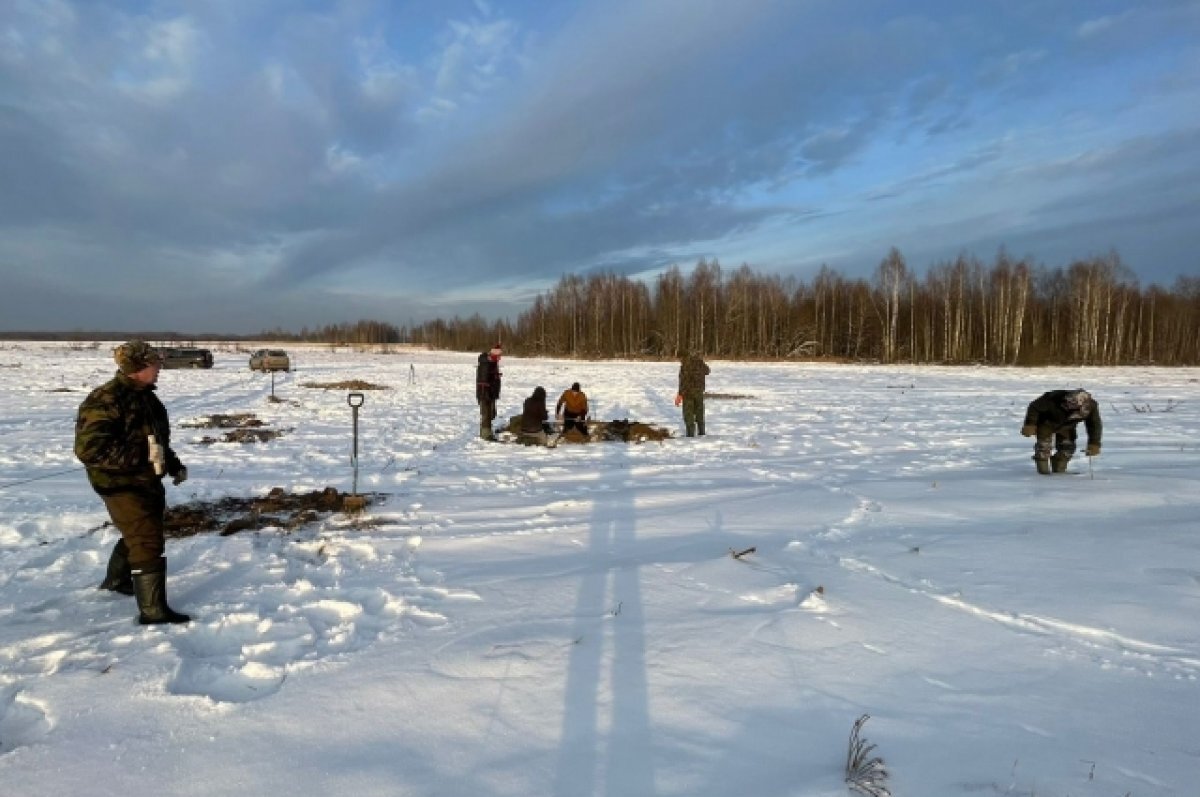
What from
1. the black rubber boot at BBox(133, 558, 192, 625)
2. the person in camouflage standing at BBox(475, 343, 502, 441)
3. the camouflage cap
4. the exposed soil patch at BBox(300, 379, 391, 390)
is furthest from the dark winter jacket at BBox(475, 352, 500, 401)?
the exposed soil patch at BBox(300, 379, 391, 390)

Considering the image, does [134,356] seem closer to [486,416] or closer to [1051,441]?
[486,416]

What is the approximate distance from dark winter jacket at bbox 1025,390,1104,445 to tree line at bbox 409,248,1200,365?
4748 cm

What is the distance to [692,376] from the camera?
12305 mm

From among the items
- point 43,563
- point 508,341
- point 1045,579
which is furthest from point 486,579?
point 508,341

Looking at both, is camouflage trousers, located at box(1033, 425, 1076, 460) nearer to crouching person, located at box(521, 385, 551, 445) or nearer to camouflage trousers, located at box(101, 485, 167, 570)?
crouching person, located at box(521, 385, 551, 445)

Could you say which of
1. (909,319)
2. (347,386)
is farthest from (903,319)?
(347,386)

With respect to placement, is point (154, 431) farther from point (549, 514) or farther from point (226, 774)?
point (549, 514)

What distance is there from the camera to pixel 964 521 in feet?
20.3

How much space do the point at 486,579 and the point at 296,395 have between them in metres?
20.0

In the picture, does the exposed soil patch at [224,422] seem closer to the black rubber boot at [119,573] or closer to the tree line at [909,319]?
the black rubber boot at [119,573]

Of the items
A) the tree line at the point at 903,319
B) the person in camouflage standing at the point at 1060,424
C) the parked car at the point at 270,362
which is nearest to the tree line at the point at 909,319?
the tree line at the point at 903,319

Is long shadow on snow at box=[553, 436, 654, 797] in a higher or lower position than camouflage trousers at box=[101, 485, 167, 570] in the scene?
lower

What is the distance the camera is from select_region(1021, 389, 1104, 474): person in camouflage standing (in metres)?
7.89

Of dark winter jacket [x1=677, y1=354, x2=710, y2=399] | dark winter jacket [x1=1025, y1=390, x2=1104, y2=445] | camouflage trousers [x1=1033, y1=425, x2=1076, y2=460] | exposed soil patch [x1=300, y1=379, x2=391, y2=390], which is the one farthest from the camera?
exposed soil patch [x1=300, y1=379, x2=391, y2=390]
